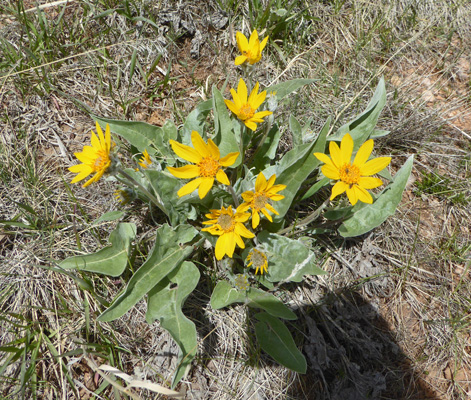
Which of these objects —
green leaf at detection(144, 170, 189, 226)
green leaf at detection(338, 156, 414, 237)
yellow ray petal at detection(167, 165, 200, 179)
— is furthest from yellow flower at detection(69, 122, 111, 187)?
green leaf at detection(338, 156, 414, 237)

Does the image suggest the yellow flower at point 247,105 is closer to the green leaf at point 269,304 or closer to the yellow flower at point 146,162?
the yellow flower at point 146,162

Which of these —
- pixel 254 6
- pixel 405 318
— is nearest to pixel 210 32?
pixel 254 6

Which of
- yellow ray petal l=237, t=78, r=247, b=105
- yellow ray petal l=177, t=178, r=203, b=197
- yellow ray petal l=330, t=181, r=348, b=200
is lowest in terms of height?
yellow ray petal l=330, t=181, r=348, b=200

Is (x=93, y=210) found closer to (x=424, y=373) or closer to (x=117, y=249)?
(x=117, y=249)

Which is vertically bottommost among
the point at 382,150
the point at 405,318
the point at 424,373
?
the point at 424,373

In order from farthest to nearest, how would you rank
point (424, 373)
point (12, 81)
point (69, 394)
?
1. point (12, 81)
2. point (424, 373)
3. point (69, 394)

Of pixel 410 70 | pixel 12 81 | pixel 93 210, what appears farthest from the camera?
pixel 410 70

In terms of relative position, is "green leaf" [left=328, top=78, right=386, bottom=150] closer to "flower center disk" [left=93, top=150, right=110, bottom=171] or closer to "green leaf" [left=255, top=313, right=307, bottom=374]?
"green leaf" [left=255, top=313, right=307, bottom=374]
